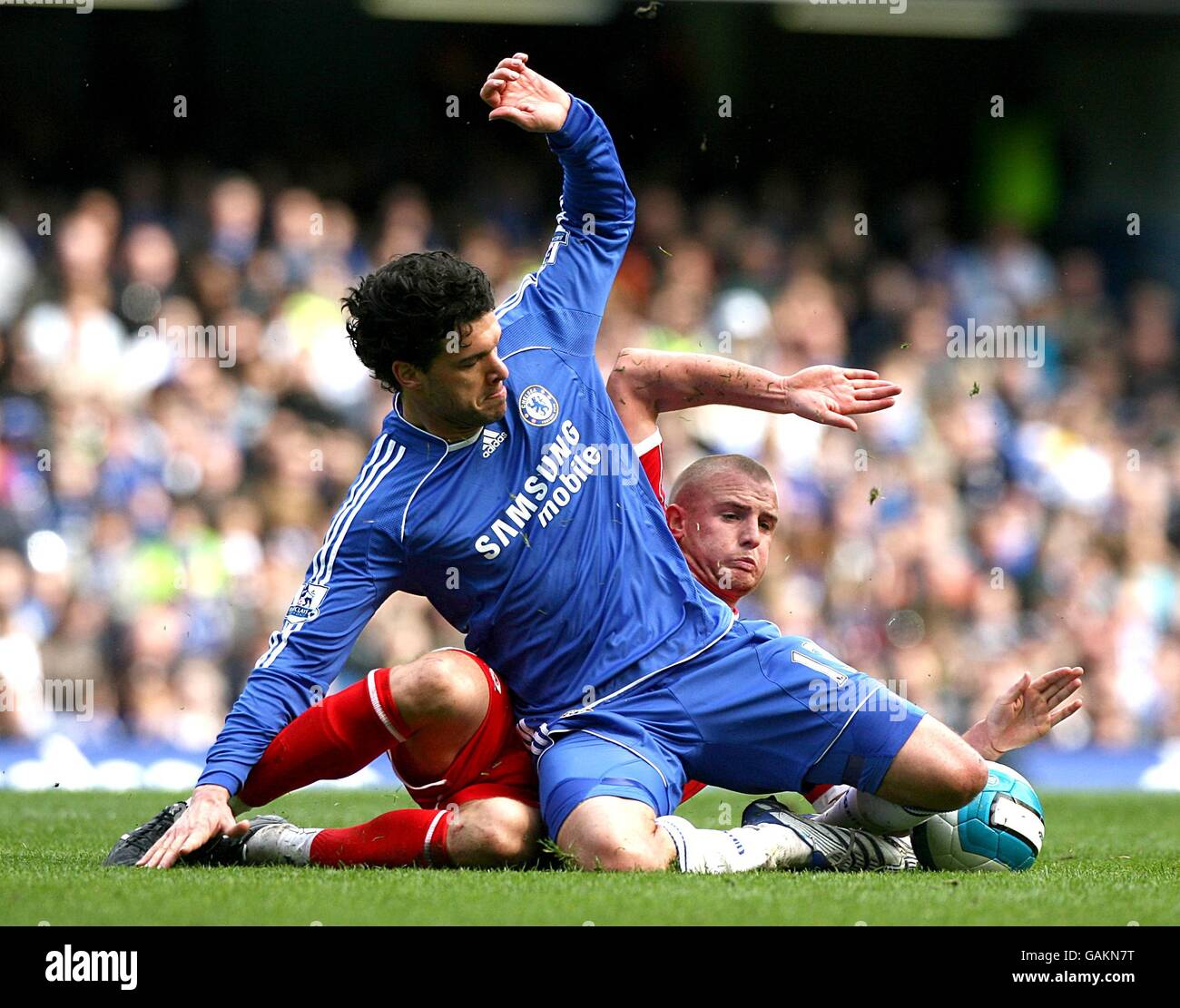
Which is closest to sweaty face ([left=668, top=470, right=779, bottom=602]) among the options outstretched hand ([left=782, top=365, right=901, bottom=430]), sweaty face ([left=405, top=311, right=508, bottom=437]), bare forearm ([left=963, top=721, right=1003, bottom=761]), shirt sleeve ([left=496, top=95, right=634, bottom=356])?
outstretched hand ([left=782, top=365, right=901, bottom=430])

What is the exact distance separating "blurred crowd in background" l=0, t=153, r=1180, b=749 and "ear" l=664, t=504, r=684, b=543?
17.9 ft

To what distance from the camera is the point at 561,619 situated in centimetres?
449

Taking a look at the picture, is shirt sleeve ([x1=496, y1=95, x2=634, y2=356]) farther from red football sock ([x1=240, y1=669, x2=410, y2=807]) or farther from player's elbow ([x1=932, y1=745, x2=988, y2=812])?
player's elbow ([x1=932, y1=745, x2=988, y2=812])

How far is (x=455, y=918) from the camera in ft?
10.9

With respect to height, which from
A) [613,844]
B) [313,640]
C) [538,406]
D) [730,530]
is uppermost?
[538,406]

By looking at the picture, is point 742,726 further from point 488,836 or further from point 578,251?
point 578,251

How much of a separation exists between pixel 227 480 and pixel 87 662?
1495mm

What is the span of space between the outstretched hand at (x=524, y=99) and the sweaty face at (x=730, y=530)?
3.91ft

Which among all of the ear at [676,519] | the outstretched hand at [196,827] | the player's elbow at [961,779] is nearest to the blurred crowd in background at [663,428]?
the ear at [676,519]

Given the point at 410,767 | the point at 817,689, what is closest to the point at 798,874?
the point at 817,689

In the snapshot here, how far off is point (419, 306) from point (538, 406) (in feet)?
1.55

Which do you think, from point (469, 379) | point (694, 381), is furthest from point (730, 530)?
point (469, 379)

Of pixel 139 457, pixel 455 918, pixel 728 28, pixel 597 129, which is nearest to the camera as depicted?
pixel 455 918
